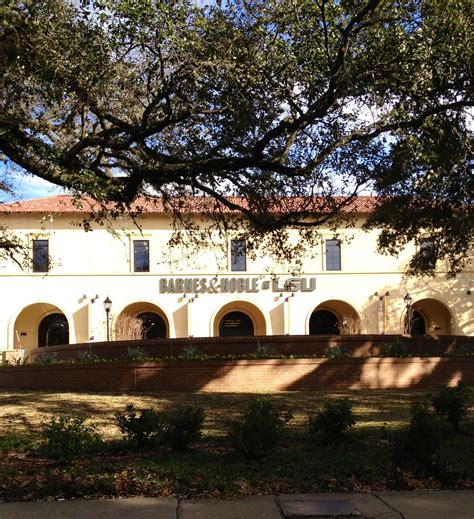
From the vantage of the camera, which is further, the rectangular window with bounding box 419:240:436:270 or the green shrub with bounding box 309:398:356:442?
the rectangular window with bounding box 419:240:436:270

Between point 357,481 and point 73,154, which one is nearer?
point 357,481

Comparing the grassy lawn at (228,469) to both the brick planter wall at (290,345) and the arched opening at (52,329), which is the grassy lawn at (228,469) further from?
the arched opening at (52,329)

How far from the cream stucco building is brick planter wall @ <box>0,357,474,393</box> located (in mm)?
16020

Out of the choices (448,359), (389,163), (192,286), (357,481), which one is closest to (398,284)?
(192,286)

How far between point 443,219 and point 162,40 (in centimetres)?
765

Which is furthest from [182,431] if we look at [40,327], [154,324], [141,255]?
[40,327]

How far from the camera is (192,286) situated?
3319 cm

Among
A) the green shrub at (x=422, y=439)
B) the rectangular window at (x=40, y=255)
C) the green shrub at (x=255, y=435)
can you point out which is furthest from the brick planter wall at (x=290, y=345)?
the green shrub at (x=422, y=439)

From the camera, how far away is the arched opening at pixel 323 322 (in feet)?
116

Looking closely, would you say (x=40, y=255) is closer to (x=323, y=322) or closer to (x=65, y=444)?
(x=65, y=444)

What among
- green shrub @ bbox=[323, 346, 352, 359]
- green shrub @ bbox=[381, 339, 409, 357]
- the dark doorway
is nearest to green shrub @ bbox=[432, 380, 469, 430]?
green shrub @ bbox=[323, 346, 352, 359]

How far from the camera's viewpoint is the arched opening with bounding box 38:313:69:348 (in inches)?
1370

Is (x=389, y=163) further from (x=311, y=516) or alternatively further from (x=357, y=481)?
(x=311, y=516)

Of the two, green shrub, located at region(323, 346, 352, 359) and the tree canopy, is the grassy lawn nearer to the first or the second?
the tree canopy
